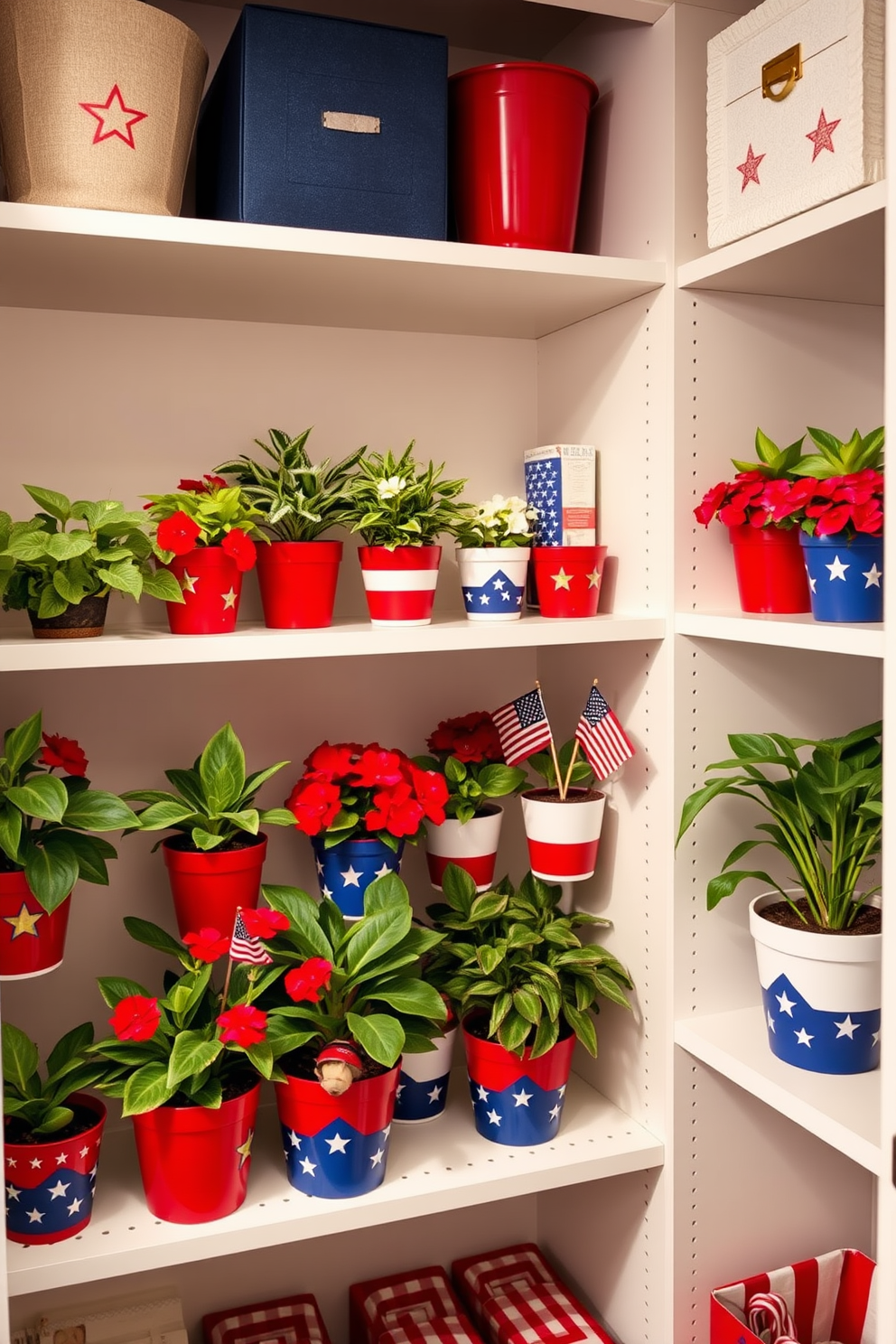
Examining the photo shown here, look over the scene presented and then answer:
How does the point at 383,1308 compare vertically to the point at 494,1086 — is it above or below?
below

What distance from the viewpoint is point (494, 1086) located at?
1576 mm

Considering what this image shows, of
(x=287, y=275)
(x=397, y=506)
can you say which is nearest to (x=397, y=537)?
(x=397, y=506)

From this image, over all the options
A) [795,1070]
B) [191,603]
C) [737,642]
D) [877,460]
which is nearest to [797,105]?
[877,460]

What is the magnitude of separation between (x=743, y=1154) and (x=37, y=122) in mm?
1633

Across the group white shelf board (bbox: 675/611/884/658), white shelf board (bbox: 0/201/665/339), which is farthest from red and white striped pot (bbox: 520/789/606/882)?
white shelf board (bbox: 0/201/665/339)

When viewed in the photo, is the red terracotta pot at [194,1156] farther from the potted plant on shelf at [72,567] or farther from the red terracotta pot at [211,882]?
the potted plant on shelf at [72,567]

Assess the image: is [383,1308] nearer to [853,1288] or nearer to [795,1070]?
[853,1288]

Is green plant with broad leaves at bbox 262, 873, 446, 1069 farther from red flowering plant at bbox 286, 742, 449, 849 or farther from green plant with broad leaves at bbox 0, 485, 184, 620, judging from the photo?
green plant with broad leaves at bbox 0, 485, 184, 620

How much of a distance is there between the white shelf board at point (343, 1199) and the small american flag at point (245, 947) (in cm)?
34

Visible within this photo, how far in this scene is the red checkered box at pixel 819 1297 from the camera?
1.57 metres

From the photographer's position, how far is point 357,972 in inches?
57.2

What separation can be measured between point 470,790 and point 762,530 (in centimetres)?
56

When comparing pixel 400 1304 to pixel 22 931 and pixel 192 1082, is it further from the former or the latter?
pixel 22 931

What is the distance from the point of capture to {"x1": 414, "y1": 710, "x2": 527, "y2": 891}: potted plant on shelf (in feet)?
5.49
